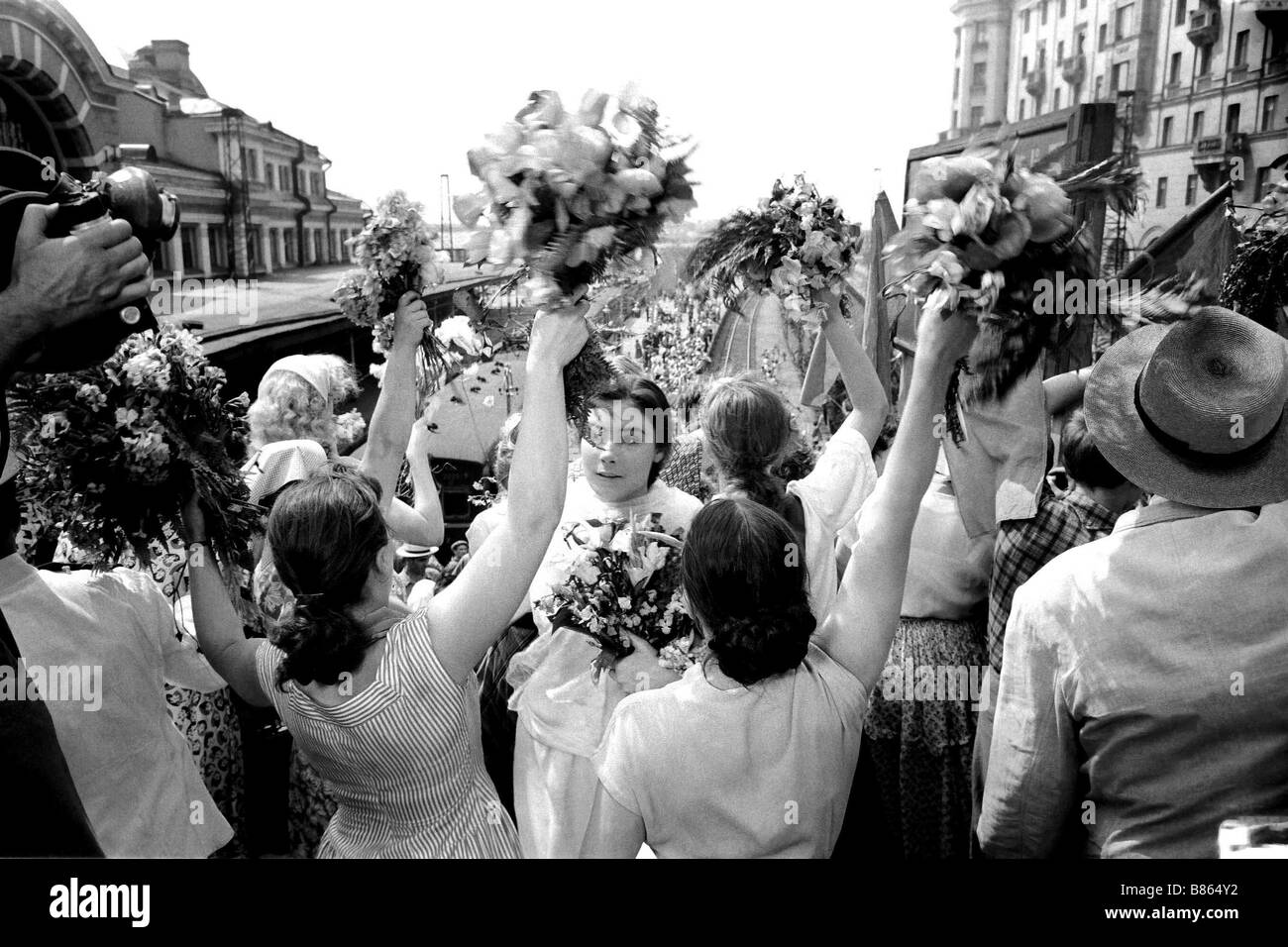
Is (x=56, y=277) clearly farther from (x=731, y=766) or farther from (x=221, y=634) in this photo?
(x=731, y=766)

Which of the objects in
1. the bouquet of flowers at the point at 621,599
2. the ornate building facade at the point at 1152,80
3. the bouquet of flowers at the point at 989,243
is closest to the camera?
the bouquet of flowers at the point at 989,243

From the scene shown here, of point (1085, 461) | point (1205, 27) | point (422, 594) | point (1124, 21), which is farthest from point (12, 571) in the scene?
point (1205, 27)

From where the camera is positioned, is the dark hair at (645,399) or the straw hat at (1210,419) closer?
the straw hat at (1210,419)

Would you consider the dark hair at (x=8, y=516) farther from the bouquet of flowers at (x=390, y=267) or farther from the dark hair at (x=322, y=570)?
the bouquet of flowers at (x=390, y=267)

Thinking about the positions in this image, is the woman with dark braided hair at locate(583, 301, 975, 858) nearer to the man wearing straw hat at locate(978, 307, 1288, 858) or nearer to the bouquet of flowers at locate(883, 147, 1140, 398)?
the bouquet of flowers at locate(883, 147, 1140, 398)

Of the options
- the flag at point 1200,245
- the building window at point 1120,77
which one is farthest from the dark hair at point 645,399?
the building window at point 1120,77

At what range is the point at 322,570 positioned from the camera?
1626 millimetres

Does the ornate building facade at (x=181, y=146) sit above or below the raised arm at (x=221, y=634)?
above

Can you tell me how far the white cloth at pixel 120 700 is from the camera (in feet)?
5.89

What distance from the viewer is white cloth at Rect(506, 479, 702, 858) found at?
2283mm

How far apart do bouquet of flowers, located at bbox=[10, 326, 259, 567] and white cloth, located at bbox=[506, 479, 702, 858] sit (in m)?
0.83

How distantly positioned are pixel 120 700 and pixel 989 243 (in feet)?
6.67

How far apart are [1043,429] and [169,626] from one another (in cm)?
253

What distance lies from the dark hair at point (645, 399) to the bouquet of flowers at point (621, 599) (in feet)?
1.44
